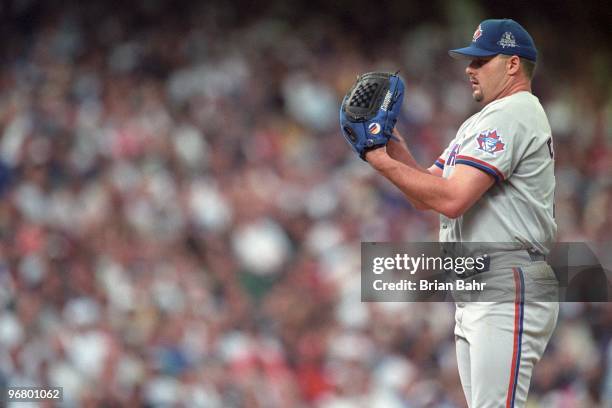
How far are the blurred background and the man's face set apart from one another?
207 centimetres

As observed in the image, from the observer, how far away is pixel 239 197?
401 centimetres

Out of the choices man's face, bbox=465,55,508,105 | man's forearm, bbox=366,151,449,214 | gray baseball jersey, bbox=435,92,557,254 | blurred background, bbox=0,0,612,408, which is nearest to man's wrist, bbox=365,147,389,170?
man's forearm, bbox=366,151,449,214

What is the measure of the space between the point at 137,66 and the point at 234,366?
166 centimetres

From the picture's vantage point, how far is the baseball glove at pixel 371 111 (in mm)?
1602

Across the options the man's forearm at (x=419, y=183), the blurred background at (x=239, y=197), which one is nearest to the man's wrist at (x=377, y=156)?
the man's forearm at (x=419, y=183)

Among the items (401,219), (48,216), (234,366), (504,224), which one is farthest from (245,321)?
(504,224)

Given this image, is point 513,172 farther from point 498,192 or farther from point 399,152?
point 399,152

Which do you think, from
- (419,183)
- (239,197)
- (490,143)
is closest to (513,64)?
(490,143)

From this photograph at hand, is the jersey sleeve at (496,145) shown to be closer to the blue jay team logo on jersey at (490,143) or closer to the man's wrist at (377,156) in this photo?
the blue jay team logo on jersey at (490,143)

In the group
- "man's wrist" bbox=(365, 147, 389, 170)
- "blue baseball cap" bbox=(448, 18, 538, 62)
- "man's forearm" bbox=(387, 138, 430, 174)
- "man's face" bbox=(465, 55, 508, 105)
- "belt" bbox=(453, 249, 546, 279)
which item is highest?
"blue baseball cap" bbox=(448, 18, 538, 62)

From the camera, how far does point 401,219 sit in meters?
3.85

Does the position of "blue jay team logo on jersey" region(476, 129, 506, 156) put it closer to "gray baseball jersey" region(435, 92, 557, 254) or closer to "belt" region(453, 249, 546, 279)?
"gray baseball jersey" region(435, 92, 557, 254)

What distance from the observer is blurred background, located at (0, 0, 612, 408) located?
3660mm

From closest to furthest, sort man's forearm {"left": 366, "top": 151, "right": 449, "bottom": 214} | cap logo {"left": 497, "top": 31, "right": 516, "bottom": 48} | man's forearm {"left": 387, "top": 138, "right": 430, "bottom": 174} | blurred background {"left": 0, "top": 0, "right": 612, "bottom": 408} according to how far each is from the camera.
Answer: man's forearm {"left": 366, "top": 151, "right": 449, "bottom": 214} < cap logo {"left": 497, "top": 31, "right": 516, "bottom": 48} < man's forearm {"left": 387, "top": 138, "right": 430, "bottom": 174} < blurred background {"left": 0, "top": 0, "right": 612, "bottom": 408}
